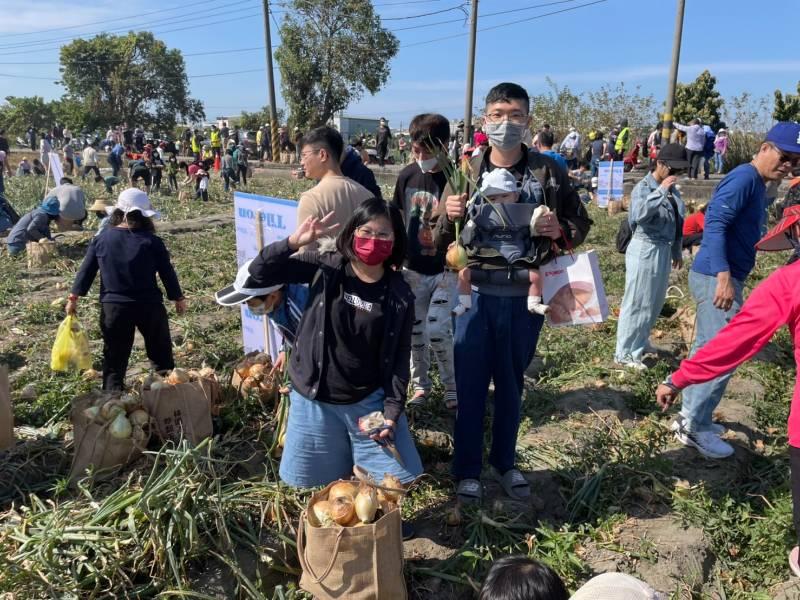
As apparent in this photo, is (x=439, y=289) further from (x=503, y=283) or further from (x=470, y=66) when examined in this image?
(x=470, y=66)

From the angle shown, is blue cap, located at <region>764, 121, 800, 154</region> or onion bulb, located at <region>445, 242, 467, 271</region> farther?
blue cap, located at <region>764, 121, 800, 154</region>

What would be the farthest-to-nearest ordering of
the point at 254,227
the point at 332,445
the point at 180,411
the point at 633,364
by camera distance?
the point at 633,364
the point at 254,227
the point at 180,411
the point at 332,445

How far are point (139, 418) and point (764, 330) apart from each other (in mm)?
3147

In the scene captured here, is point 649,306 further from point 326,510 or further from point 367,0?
point 367,0

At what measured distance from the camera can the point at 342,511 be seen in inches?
98.7

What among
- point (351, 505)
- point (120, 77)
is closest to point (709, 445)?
point (351, 505)

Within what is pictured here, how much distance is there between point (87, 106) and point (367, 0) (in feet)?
117

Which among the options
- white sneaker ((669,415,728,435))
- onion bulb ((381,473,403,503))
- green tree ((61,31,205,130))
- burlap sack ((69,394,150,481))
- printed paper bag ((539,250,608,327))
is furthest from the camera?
green tree ((61,31,205,130))

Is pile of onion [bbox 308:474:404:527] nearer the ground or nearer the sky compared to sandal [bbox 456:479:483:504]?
nearer the sky

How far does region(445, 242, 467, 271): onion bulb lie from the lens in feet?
10.0

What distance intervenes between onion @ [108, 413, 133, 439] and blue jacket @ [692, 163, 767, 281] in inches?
136

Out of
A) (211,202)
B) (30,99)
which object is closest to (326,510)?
(211,202)

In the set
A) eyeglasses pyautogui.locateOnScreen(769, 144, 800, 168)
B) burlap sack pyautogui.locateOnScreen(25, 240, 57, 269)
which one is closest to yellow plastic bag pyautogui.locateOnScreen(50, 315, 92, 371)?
eyeglasses pyautogui.locateOnScreen(769, 144, 800, 168)

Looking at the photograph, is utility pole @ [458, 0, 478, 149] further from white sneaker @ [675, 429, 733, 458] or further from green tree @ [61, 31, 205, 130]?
green tree @ [61, 31, 205, 130]
